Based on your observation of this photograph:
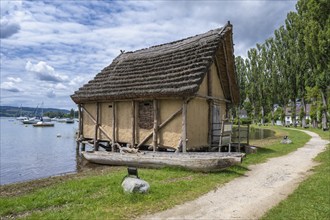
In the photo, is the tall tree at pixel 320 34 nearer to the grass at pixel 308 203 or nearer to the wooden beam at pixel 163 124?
the wooden beam at pixel 163 124

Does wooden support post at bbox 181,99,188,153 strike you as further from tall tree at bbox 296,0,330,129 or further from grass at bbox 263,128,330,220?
tall tree at bbox 296,0,330,129

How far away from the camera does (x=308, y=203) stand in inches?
336

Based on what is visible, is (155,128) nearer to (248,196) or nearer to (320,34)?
(248,196)

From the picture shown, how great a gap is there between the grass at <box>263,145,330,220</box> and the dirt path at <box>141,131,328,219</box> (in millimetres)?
280

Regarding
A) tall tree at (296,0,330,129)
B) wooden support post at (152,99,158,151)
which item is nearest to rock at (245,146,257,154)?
wooden support post at (152,99,158,151)

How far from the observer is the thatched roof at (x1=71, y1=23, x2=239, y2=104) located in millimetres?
16070

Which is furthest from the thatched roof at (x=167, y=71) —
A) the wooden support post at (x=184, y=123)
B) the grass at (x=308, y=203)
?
the grass at (x=308, y=203)

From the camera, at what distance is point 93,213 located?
7.18 metres

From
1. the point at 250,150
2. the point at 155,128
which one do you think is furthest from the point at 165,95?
the point at 250,150

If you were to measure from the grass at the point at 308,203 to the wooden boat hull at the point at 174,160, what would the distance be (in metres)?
2.82

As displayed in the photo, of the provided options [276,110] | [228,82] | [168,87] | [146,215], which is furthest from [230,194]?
[276,110]

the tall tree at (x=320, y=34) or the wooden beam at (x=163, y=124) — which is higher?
the tall tree at (x=320, y=34)

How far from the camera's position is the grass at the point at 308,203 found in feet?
24.8

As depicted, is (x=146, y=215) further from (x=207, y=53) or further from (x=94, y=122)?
(x=94, y=122)
